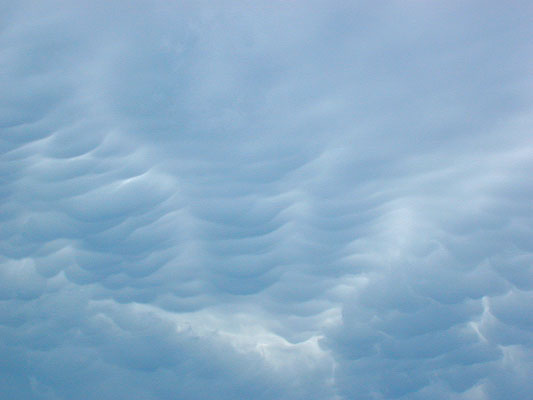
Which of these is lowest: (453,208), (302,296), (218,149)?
(302,296)

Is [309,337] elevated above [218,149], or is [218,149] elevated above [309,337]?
[218,149]

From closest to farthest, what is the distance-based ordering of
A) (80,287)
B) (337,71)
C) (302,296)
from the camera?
(337,71), (302,296), (80,287)

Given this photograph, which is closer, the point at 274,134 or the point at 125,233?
the point at 274,134

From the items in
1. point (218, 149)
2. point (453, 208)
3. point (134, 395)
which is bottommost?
point (134, 395)

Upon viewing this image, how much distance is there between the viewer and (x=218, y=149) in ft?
30.5

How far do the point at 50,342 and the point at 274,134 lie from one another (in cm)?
1205

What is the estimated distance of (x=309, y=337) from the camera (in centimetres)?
1264

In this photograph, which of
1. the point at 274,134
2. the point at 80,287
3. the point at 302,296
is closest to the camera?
the point at 274,134

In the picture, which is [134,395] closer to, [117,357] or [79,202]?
[117,357]

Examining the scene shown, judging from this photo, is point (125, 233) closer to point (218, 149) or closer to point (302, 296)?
point (218, 149)

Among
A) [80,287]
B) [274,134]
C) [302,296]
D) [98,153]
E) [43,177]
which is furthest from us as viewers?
[80,287]

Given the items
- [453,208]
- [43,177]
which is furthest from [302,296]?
[43,177]

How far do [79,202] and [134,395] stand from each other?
8518mm

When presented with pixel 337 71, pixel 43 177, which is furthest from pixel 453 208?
pixel 43 177
